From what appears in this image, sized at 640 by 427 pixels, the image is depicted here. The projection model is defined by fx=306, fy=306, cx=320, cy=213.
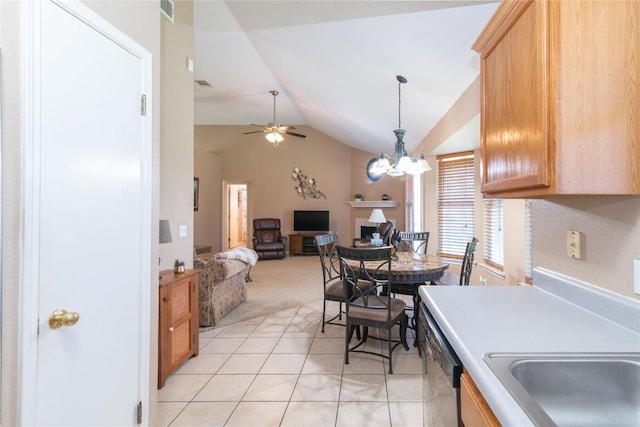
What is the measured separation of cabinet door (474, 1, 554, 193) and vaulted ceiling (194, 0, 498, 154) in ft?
3.36

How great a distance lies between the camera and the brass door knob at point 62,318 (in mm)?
1140

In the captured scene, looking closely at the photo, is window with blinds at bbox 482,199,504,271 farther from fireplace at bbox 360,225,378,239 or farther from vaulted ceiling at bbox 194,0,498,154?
fireplace at bbox 360,225,378,239

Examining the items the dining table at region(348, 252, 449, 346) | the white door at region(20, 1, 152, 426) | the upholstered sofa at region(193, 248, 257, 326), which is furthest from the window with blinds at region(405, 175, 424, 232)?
the white door at region(20, 1, 152, 426)

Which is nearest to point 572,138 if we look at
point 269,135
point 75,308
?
point 75,308

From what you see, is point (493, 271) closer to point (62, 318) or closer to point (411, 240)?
point (411, 240)

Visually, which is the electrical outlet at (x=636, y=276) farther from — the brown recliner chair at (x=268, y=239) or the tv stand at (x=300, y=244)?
the tv stand at (x=300, y=244)

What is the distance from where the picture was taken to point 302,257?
333 inches

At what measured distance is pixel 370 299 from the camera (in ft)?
9.05

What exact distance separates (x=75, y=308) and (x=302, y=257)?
7302 millimetres

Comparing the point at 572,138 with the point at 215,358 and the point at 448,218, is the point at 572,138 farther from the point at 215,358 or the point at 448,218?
the point at 448,218

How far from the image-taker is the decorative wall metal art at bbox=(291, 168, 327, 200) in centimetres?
900

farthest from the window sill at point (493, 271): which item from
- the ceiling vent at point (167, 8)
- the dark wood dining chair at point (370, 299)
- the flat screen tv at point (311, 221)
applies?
the flat screen tv at point (311, 221)

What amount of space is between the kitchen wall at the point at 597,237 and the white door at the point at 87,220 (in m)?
2.02

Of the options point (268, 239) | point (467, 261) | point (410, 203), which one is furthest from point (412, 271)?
point (268, 239)
